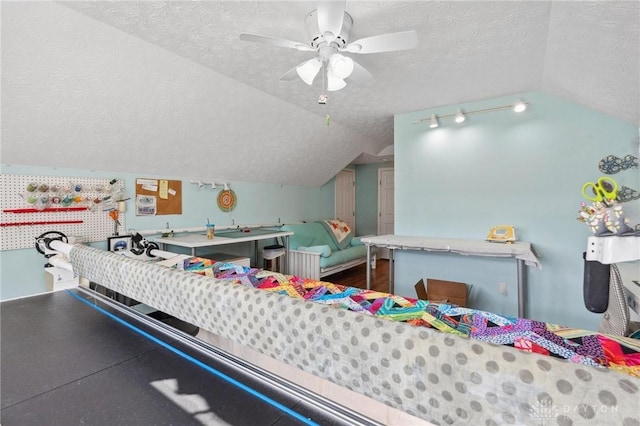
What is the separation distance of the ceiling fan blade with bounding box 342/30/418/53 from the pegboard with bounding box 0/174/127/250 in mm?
2467

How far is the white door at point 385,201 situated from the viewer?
585cm

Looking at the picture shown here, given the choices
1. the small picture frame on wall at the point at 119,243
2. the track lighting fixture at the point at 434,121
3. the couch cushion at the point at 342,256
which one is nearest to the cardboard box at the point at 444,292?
the couch cushion at the point at 342,256

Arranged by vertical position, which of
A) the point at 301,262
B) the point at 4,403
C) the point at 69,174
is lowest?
the point at 301,262

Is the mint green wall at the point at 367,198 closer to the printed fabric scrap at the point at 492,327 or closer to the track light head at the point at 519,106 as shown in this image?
the track light head at the point at 519,106

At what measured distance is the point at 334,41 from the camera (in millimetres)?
1587

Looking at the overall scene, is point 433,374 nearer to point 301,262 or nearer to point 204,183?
point 204,183

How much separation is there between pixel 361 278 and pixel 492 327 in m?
3.81

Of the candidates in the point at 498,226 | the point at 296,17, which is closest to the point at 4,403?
the point at 296,17

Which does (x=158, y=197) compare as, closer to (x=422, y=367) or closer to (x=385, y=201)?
(x=422, y=367)

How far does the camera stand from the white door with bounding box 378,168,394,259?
585 centimetres

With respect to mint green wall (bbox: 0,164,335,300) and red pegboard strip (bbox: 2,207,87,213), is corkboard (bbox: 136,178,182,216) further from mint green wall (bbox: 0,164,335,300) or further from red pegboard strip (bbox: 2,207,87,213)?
red pegboard strip (bbox: 2,207,87,213)

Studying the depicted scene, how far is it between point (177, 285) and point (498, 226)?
297cm

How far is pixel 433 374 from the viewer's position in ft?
1.67

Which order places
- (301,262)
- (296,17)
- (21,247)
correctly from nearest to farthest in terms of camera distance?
Answer: (296,17) < (21,247) < (301,262)
